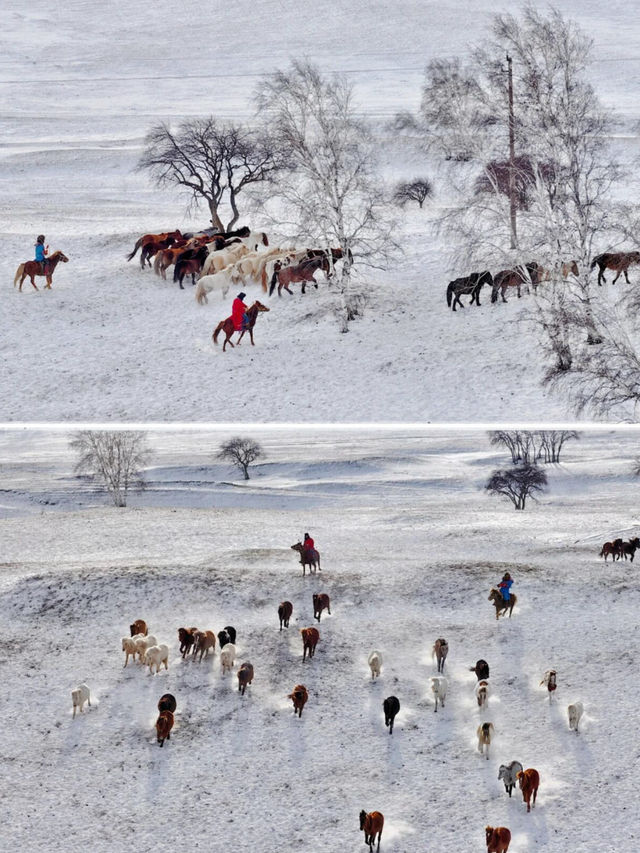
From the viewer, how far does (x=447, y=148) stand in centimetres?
3158

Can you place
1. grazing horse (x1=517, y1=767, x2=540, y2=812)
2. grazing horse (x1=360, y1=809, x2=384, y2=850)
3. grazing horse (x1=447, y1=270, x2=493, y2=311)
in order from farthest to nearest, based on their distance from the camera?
grazing horse (x1=447, y1=270, x2=493, y2=311), grazing horse (x1=517, y1=767, x2=540, y2=812), grazing horse (x1=360, y1=809, x2=384, y2=850)

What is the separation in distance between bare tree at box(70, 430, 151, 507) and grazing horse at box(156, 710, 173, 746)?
706 inches

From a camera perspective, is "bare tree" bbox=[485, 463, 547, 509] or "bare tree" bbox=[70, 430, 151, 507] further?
"bare tree" bbox=[70, 430, 151, 507]

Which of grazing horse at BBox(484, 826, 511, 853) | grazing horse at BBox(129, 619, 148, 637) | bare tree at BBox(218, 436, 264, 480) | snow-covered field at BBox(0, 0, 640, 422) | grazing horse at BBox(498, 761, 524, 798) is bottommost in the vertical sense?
grazing horse at BBox(484, 826, 511, 853)

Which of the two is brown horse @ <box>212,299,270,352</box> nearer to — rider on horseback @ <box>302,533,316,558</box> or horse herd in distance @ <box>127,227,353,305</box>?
horse herd in distance @ <box>127,227,353,305</box>

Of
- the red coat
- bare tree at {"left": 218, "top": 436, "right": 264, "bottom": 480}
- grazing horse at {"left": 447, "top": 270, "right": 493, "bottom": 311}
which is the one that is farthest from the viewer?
bare tree at {"left": 218, "top": 436, "right": 264, "bottom": 480}

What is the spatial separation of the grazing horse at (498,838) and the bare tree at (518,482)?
20.1 meters

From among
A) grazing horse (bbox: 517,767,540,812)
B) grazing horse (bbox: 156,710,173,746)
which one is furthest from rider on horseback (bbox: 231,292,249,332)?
grazing horse (bbox: 517,767,540,812)

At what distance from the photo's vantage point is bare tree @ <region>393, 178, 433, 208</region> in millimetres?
44719

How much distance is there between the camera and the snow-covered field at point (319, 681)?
14.2 meters

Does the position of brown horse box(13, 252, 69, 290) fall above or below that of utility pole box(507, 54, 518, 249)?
below

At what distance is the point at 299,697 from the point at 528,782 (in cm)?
452

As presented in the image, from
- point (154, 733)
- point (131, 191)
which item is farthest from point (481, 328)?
point (131, 191)

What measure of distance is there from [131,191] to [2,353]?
2485cm
